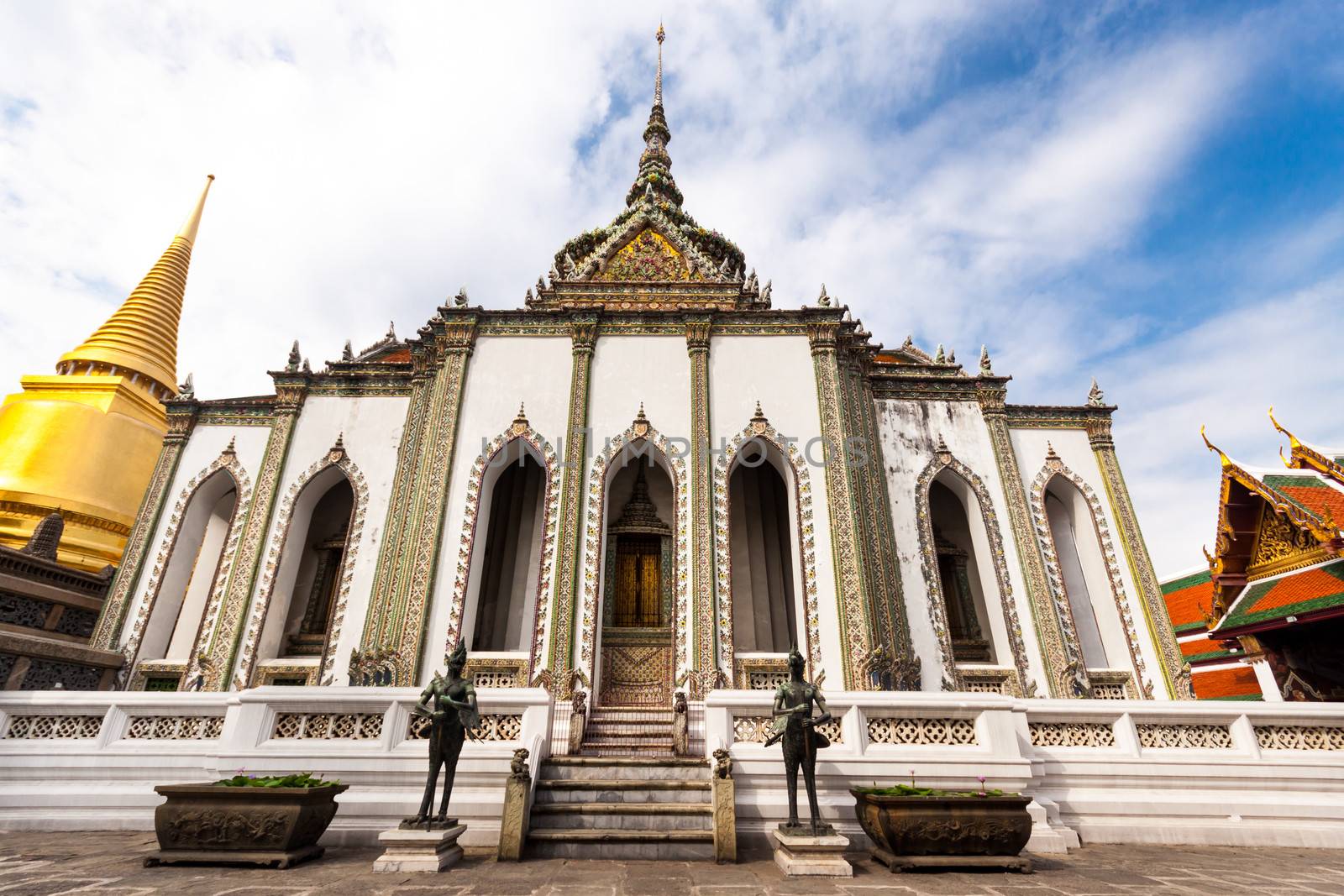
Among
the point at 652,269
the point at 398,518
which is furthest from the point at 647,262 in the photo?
the point at 398,518

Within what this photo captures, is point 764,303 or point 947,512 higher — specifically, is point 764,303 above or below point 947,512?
above

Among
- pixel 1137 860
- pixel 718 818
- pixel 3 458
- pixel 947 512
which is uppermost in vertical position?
pixel 3 458

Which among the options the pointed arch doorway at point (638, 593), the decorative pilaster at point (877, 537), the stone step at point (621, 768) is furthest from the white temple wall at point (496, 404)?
the decorative pilaster at point (877, 537)

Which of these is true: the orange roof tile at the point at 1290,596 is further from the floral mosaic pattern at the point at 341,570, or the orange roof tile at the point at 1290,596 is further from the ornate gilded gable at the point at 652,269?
the floral mosaic pattern at the point at 341,570

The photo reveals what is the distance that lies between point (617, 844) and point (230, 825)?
3148 mm

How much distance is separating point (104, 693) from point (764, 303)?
518 inches

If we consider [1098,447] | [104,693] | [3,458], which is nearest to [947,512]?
[1098,447]

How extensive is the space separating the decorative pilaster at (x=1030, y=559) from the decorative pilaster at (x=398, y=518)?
10.6m

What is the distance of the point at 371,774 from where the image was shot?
648 centimetres

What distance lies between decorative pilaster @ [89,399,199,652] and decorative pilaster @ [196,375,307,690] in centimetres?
161

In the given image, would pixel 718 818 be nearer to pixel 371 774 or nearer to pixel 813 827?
pixel 813 827

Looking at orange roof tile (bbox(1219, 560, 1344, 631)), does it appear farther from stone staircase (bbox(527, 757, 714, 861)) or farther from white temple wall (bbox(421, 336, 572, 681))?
white temple wall (bbox(421, 336, 572, 681))

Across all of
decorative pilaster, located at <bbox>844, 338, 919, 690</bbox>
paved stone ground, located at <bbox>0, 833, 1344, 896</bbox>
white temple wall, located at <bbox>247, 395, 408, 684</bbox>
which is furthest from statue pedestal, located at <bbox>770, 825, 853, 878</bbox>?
white temple wall, located at <bbox>247, 395, 408, 684</bbox>

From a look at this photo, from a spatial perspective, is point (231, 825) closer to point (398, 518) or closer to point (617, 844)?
point (617, 844)
